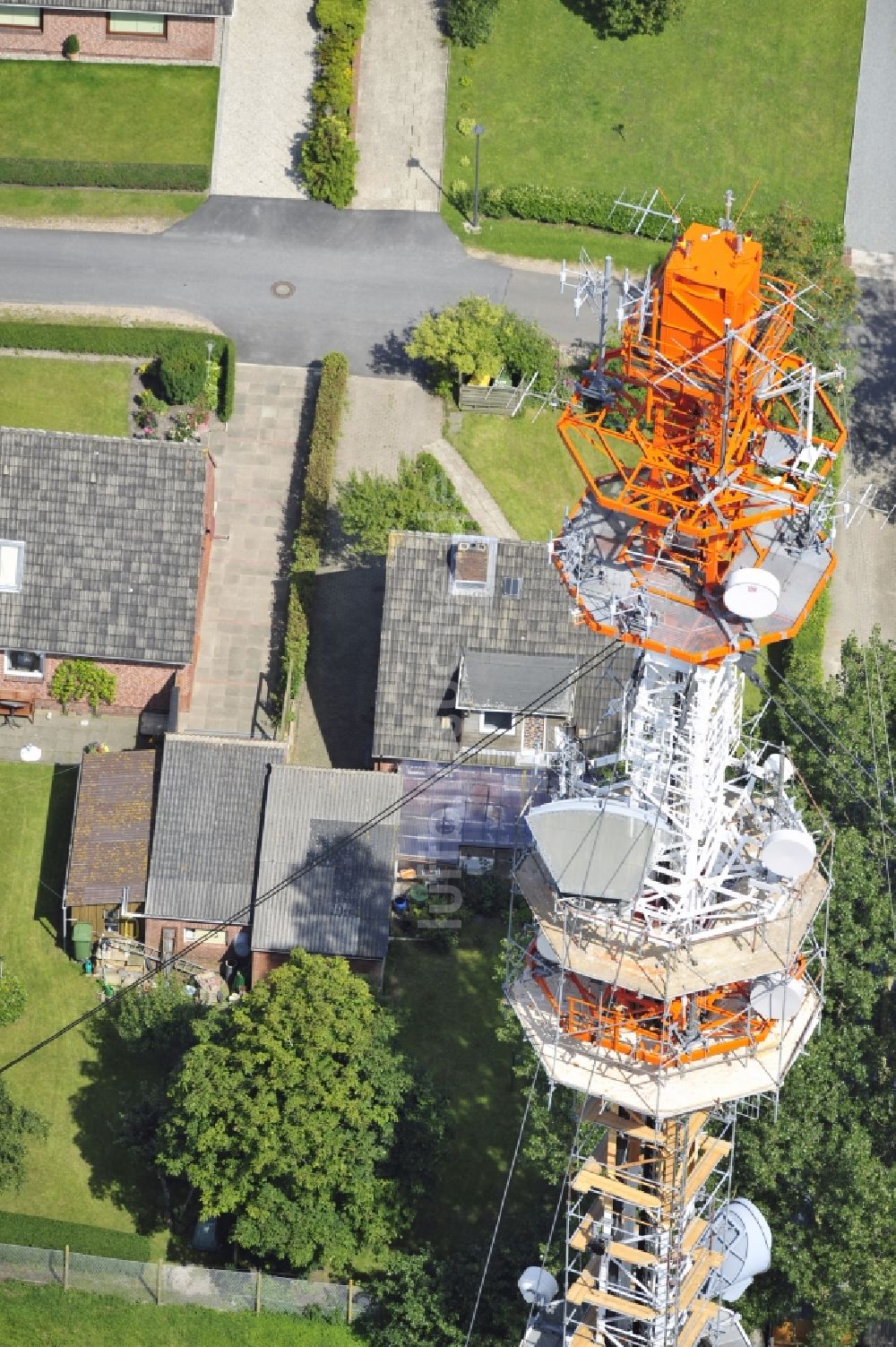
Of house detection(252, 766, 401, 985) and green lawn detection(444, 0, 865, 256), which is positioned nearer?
house detection(252, 766, 401, 985)

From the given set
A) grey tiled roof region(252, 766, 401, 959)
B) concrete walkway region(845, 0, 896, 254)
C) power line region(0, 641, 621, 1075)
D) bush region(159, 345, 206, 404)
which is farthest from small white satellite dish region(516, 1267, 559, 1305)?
concrete walkway region(845, 0, 896, 254)

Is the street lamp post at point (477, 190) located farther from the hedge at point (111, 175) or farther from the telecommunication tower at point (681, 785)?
the telecommunication tower at point (681, 785)

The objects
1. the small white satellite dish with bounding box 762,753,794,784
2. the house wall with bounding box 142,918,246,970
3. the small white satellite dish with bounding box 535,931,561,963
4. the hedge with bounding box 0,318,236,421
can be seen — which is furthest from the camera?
the hedge with bounding box 0,318,236,421

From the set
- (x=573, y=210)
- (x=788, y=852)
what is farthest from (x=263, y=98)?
(x=788, y=852)

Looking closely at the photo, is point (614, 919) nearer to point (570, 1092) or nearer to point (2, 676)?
point (570, 1092)

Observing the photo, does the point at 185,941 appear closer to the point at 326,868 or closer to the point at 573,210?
the point at 326,868

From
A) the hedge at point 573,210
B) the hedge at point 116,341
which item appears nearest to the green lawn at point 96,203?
the hedge at point 116,341

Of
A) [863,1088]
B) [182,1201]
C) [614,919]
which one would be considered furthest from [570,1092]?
[614,919]

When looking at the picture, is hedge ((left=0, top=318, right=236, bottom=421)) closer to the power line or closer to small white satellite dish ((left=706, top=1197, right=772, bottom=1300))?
the power line
